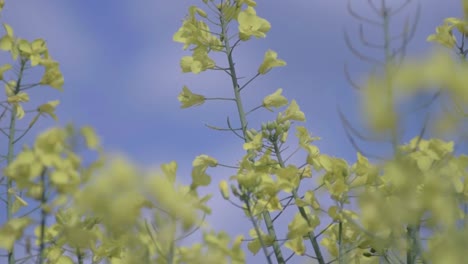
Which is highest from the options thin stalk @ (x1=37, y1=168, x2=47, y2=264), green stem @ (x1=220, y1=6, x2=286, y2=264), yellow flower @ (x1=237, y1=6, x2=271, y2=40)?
yellow flower @ (x1=237, y1=6, x2=271, y2=40)

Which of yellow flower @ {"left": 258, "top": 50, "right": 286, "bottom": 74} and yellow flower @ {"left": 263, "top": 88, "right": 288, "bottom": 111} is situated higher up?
yellow flower @ {"left": 258, "top": 50, "right": 286, "bottom": 74}

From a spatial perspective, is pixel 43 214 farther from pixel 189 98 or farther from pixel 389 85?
pixel 189 98

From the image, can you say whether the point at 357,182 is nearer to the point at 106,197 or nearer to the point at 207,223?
the point at 207,223

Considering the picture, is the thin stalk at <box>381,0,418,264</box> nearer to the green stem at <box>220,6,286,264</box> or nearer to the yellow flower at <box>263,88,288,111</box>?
the green stem at <box>220,6,286,264</box>

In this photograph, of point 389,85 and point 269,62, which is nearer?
point 389,85

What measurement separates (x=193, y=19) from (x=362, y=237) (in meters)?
1.82

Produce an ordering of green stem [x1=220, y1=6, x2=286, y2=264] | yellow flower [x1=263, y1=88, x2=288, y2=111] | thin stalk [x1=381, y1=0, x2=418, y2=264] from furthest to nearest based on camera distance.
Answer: yellow flower [x1=263, y1=88, x2=288, y2=111] < green stem [x1=220, y1=6, x2=286, y2=264] < thin stalk [x1=381, y1=0, x2=418, y2=264]

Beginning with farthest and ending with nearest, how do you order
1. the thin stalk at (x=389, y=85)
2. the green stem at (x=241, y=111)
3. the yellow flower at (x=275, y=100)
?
the yellow flower at (x=275, y=100) < the green stem at (x=241, y=111) < the thin stalk at (x=389, y=85)

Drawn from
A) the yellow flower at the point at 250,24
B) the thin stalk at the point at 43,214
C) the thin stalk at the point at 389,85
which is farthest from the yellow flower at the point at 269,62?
the thin stalk at the point at 43,214

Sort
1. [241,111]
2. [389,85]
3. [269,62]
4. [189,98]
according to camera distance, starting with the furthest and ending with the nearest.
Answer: [189,98] < [269,62] < [241,111] < [389,85]

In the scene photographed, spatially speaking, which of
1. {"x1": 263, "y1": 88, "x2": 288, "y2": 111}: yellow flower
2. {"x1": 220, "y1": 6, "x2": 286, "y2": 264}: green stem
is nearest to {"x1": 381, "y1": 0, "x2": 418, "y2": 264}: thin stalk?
{"x1": 220, "y1": 6, "x2": 286, "y2": 264}: green stem

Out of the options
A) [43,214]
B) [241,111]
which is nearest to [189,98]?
[241,111]

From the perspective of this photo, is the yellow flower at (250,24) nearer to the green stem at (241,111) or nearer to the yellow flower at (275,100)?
the green stem at (241,111)

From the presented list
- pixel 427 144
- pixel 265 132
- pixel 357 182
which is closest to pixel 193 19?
pixel 265 132
